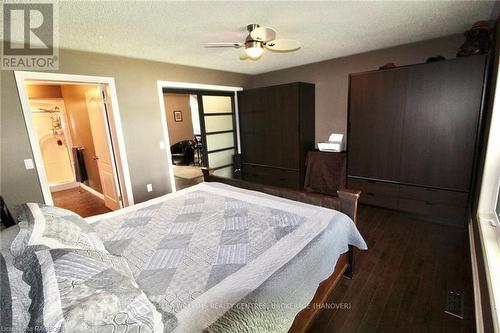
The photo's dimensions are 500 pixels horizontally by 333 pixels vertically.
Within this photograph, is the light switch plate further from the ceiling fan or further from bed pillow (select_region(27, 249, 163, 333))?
the ceiling fan

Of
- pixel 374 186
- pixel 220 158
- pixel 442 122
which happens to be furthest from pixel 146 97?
pixel 442 122

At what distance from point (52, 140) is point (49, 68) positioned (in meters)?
3.56

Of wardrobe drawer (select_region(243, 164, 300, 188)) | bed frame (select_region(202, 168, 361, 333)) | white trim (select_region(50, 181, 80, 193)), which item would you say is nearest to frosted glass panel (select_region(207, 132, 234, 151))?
wardrobe drawer (select_region(243, 164, 300, 188))

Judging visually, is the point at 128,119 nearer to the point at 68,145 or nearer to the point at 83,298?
the point at 83,298

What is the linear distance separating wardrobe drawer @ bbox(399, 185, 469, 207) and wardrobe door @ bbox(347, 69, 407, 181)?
0.22 metres

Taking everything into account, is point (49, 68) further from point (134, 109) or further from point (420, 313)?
point (420, 313)

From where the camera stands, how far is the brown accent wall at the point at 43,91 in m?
4.46

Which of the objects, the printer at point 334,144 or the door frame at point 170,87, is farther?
the printer at point 334,144

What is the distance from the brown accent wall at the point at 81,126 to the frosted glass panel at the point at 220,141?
216 cm

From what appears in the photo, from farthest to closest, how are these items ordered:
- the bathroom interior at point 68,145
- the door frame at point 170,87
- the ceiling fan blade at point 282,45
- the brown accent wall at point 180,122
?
the brown accent wall at point 180,122
the bathroom interior at point 68,145
the door frame at point 170,87
the ceiling fan blade at point 282,45

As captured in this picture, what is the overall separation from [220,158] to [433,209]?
3.57m

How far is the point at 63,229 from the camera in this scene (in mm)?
1193

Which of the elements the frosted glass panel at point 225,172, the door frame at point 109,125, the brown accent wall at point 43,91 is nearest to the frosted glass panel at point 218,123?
the frosted glass panel at point 225,172

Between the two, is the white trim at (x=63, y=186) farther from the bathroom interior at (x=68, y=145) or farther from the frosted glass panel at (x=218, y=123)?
the frosted glass panel at (x=218, y=123)
